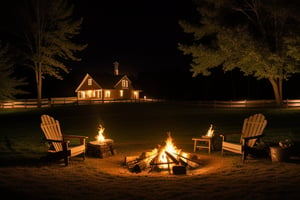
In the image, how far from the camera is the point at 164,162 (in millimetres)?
8344

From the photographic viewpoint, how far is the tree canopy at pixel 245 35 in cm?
2533

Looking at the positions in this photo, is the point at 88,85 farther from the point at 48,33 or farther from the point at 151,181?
the point at 151,181

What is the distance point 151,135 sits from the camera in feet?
49.0

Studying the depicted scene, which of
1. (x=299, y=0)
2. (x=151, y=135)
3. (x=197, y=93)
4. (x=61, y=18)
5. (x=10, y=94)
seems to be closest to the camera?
(x=151, y=135)

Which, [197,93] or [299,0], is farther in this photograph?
[197,93]

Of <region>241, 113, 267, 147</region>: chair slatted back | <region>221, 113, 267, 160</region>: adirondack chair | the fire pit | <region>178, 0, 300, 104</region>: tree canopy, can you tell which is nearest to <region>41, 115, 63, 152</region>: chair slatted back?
the fire pit

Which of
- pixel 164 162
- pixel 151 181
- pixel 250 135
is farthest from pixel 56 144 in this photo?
pixel 250 135

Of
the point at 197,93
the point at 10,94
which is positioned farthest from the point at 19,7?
the point at 197,93

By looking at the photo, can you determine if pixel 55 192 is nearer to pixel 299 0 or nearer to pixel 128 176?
pixel 128 176

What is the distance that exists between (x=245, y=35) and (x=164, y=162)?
19.3m

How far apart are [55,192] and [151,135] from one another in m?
8.88

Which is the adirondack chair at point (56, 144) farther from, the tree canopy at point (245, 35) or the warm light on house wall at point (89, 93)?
the warm light on house wall at point (89, 93)

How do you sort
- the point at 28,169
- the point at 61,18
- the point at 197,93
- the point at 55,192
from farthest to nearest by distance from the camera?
1. the point at 197,93
2. the point at 61,18
3. the point at 28,169
4. the point at 55,192

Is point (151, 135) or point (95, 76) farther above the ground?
point (95, 76)
